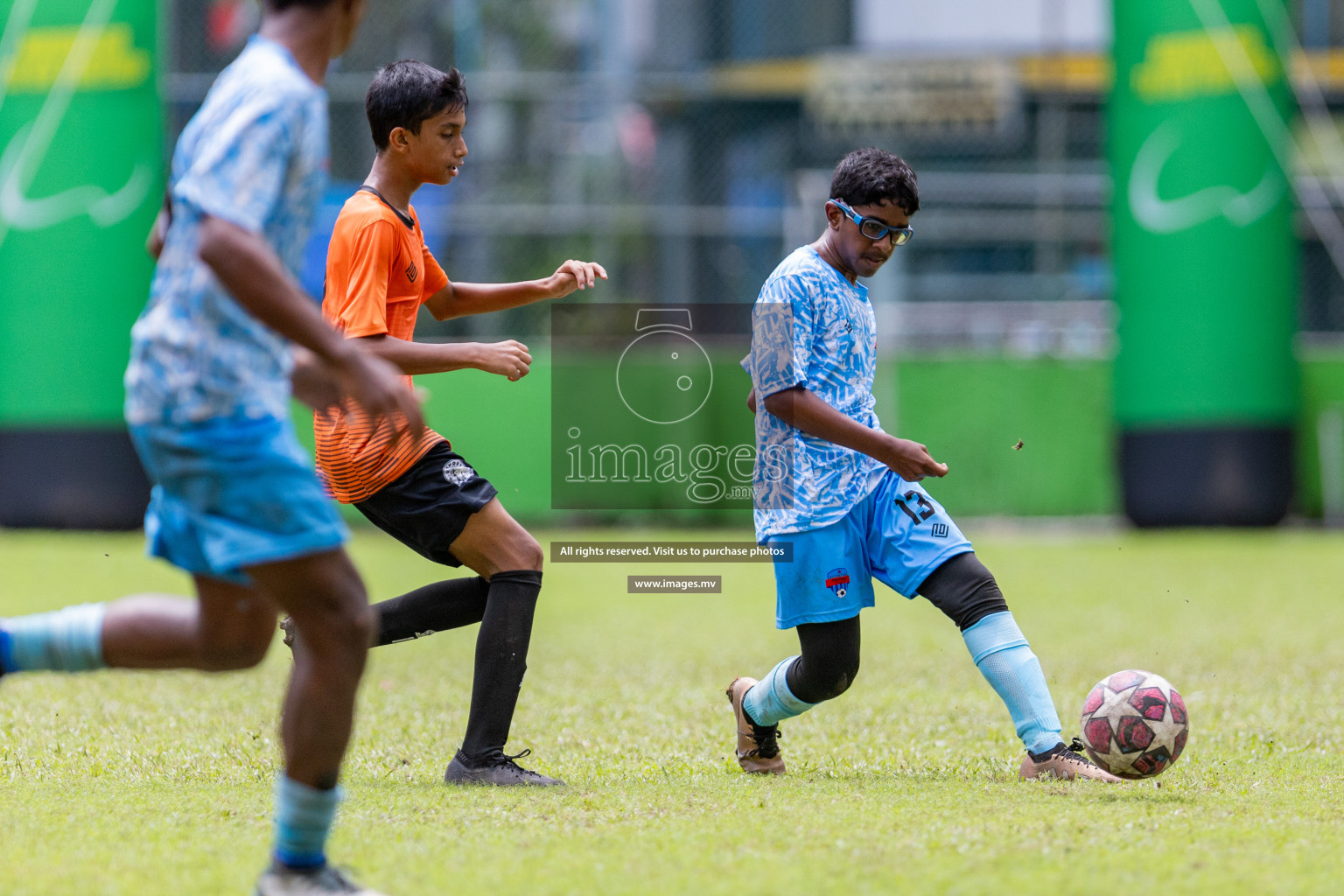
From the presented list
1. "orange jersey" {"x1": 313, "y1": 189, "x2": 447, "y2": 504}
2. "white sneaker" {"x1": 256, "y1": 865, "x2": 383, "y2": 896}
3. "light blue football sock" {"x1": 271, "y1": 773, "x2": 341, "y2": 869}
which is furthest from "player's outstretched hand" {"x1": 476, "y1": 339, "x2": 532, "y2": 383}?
"white sneaker" {"x1": 256, "y1": 865, "x2": 383, "y2": 896}

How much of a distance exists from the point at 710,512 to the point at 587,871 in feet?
39.8

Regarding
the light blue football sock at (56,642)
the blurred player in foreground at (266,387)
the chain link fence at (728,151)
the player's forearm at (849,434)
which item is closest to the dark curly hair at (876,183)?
the player's forearm at (849,434)

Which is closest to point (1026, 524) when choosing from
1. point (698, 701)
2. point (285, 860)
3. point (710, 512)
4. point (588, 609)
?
point (710, 512)

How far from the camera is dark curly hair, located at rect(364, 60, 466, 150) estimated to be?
15.0ft

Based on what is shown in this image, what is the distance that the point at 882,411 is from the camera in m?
17.0

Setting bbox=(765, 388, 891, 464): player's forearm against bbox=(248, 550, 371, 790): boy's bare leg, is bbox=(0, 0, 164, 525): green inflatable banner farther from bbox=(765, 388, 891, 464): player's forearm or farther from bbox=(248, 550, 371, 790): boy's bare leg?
bbox=(248, 550, 371, 790): boy's bare leg

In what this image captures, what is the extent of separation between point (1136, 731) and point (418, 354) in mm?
2289

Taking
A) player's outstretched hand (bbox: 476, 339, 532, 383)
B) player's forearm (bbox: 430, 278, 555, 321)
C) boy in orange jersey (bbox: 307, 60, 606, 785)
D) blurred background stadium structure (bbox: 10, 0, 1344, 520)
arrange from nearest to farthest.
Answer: player's outstretched hand (bbox: 476, 339, 532, 383) → boy in orange jersey (bbox: 307, 60, 606, 785) → player's forearm (bbox: 430, 278, 555, 321) → blurred background stadium structure (bbox: 10, 0, 1344, 520)

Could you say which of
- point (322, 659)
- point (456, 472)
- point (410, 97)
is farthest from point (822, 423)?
point (322, 659)

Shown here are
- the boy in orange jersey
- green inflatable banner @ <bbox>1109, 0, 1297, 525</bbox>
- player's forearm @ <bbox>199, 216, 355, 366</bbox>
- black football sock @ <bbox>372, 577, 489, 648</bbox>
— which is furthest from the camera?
green inflatable banner @ <bbox>1109, 0, 1297, 525</bbox>

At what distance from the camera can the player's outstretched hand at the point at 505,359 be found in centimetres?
425

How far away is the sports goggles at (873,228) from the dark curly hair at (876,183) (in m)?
0.02

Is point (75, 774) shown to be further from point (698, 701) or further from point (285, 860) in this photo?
point (698, 701)

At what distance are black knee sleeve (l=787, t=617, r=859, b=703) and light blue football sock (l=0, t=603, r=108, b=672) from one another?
2096mm
